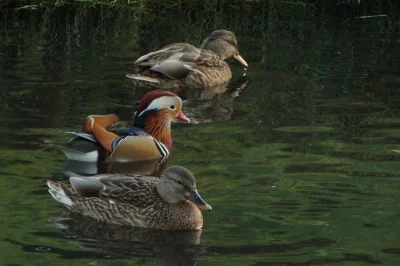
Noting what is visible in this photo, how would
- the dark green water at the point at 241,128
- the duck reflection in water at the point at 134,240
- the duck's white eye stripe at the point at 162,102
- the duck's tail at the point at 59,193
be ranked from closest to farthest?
the duck reflection in water at the point at 134,240 < the dark green water at the point at 241,128 < the duck's tail at the point at 59,193 < the duck's white eye stripe at the point at 162,102

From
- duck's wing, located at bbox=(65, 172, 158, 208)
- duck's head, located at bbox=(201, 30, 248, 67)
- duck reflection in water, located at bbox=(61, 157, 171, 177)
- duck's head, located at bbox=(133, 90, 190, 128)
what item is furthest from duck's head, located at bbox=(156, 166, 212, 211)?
duck's head, located at bbox=(201, 30, 248, 67)

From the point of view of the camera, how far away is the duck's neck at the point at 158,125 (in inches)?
496

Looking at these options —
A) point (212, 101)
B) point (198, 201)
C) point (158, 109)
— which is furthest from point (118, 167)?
point (212, 101)

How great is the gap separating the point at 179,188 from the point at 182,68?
5694 millimetres

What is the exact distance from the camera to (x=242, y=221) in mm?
9852

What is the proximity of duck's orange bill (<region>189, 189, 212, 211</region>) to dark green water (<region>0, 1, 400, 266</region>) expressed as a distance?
16 centimetres

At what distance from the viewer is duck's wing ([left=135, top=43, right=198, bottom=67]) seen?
1528 centimetres

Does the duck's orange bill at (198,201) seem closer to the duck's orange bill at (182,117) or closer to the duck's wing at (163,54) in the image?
the duck's orange bill at (182,117)

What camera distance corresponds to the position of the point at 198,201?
9906 mm

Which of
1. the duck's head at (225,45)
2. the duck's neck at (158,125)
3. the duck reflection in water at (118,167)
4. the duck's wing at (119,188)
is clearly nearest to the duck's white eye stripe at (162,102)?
the duck's neck at (158,125)

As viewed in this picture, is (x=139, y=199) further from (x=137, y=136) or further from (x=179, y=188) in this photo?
(x=137, y=136)

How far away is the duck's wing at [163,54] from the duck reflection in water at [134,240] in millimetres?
5371

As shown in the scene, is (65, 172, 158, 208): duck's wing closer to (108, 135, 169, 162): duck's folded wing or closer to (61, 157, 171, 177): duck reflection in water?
(61, 157, 171, 177): duck reflection in water

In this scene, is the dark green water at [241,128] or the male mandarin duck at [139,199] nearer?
the dark green water at [241,128]
